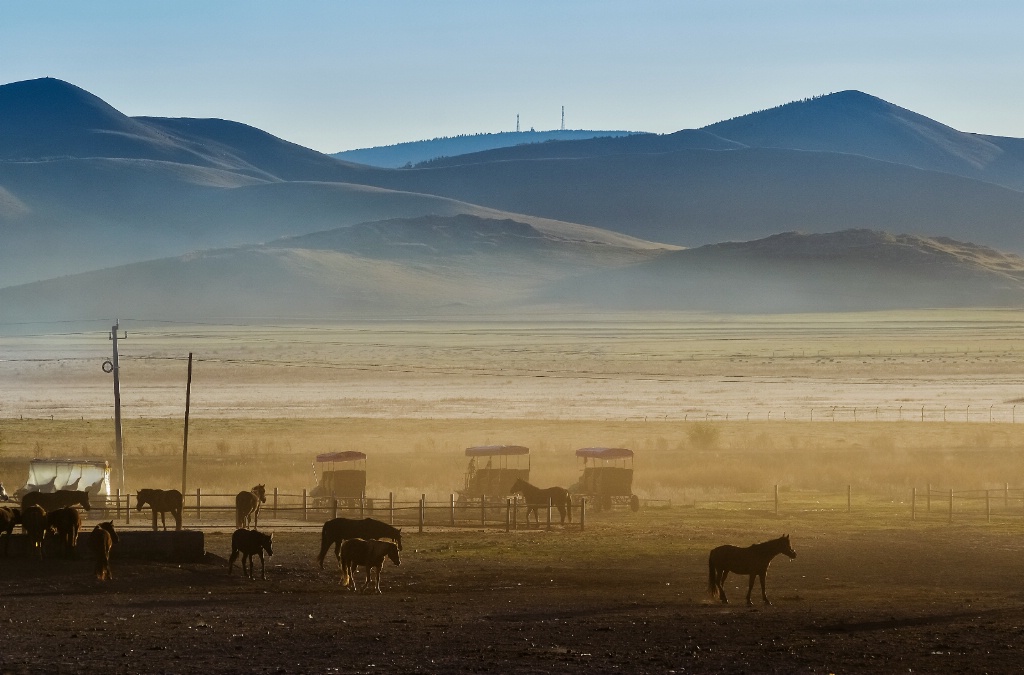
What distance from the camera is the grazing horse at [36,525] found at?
24.3 m

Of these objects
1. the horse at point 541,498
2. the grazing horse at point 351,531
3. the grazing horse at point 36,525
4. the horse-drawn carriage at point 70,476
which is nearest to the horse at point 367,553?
the grazing horse at point 351,531

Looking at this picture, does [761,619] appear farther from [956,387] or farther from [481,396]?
[956,387]

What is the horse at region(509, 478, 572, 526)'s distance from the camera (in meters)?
32.9

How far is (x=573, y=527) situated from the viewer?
106 ft

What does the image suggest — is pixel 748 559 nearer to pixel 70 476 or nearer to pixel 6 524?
pixel 6 524

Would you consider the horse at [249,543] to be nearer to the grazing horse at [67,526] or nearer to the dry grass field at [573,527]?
the dry grass field at [573,527]

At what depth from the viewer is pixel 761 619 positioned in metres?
20.0

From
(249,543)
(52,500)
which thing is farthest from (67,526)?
(52,500)

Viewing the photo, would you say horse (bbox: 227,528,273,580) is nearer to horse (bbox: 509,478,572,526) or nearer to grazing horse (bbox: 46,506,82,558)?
grazing horse (bbox: 46,506,82,558)

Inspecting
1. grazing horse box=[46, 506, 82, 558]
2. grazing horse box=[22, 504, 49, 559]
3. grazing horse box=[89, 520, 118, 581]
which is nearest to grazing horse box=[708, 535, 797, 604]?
grazing horse box=[89, 520, 118, 581]

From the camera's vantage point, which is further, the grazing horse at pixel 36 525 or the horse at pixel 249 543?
the grazing horse at pixel 36 525

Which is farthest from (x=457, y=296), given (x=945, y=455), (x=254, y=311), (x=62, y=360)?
(x=945, y=455)

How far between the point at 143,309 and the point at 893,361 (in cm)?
10018

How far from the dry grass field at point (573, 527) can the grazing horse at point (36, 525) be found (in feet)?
1.64
